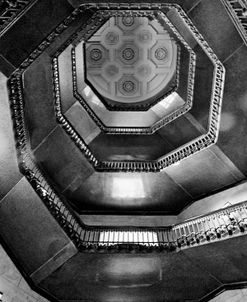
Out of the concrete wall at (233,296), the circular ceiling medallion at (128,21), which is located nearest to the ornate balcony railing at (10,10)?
the circular ceiling medallion at (128,21)

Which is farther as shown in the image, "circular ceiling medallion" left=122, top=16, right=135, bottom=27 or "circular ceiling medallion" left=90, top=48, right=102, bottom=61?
"circular ceiling medallion" left=90, top=48, right=102, bottom=61

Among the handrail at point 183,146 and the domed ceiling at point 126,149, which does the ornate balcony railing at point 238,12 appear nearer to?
the domed ceiling at point 126,149

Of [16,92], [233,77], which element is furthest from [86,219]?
[233,77]

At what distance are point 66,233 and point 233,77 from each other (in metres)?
7.07

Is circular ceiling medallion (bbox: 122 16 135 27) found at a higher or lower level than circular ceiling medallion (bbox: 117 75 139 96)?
higher

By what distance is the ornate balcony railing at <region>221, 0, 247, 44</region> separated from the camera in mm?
5828

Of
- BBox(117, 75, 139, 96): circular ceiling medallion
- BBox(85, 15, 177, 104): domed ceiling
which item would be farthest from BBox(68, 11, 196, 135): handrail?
BBox(117, 75, 139, 96): circular ceiling medallion

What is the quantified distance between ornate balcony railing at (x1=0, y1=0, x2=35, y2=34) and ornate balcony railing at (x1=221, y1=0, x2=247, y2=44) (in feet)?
16.0

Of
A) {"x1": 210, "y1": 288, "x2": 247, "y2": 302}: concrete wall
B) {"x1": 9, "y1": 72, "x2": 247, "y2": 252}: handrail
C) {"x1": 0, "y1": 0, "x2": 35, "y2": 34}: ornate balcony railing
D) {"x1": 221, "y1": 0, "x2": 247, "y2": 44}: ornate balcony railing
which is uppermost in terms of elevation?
{"x1": 0, "y1": 0, "x2": 35, "y2": 34}: ornate balcony railing

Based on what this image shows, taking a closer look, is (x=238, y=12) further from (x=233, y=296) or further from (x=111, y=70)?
(x=111, y=70)

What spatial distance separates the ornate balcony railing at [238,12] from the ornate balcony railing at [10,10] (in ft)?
16.0

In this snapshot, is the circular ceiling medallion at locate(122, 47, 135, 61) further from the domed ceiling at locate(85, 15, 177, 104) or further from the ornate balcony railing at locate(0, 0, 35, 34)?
the ornate balcony railing at locate(0, 0, 35, 34)

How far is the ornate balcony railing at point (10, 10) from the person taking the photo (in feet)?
19.0

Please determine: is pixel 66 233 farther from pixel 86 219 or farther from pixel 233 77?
pixel 233 77
